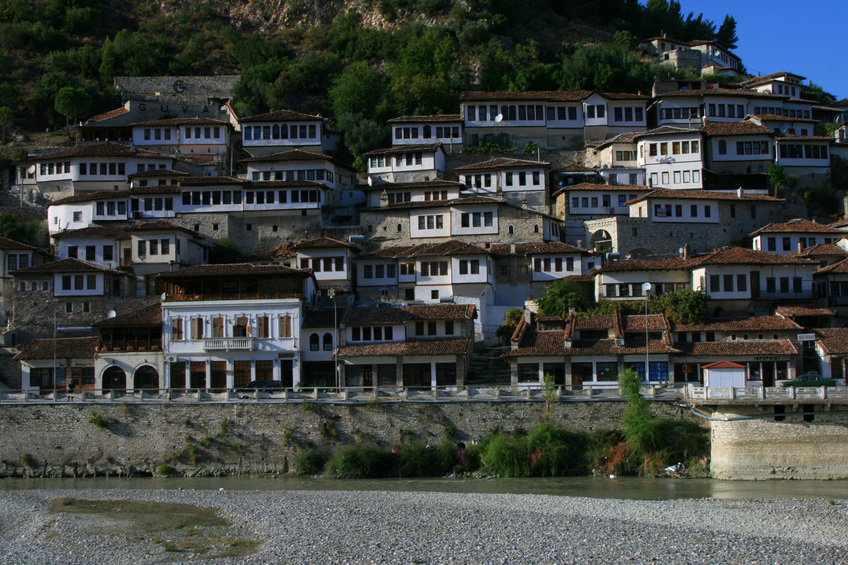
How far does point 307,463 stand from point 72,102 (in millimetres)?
51878

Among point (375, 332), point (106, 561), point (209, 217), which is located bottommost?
point (106, 561)

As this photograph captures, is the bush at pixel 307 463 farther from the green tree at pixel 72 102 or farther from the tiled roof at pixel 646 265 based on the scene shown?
the green tree at pixel 72 102

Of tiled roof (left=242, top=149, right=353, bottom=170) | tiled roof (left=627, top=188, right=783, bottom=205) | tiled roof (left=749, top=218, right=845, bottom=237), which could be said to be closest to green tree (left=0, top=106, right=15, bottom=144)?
tiled roof (left=242, top=149, right=353, bottom=170)

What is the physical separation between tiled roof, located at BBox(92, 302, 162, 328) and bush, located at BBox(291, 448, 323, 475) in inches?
499

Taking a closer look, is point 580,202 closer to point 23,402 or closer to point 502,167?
point 502,167

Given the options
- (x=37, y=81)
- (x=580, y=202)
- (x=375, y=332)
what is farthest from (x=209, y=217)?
(x=37, y=81)

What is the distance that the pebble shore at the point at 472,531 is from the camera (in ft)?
75.7

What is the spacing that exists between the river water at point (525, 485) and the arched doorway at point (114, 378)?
324 inches

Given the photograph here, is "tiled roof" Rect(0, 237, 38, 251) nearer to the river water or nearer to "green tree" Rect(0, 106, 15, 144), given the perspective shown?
the river water

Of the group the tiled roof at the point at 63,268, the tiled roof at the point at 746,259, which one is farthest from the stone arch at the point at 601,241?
the tiled roof at the point at 63,268

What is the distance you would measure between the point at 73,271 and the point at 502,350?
24.8 meters

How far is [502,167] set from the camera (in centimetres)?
6166

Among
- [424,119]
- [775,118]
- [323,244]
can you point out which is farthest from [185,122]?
[775,118]

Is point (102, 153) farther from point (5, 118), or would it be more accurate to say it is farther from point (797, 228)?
point (797, 228)
